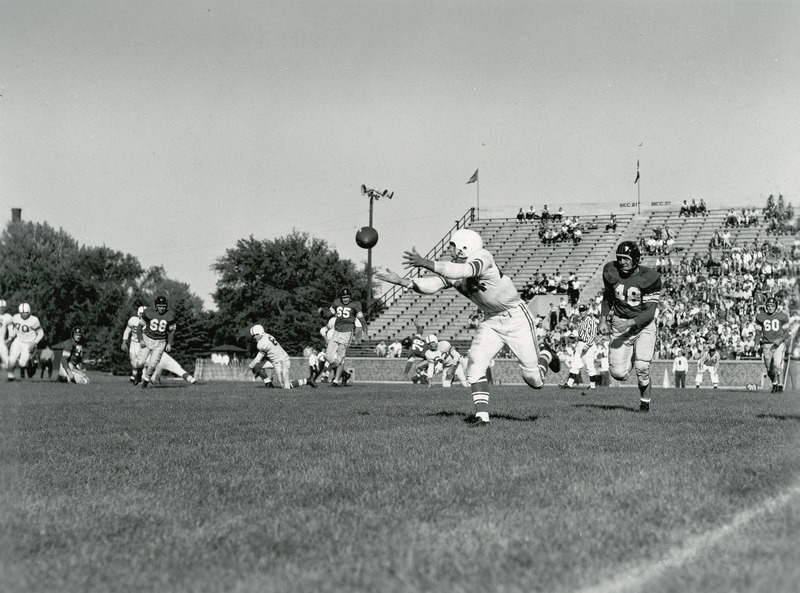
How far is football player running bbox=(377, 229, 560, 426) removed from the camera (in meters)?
10.6

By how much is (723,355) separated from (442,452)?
100ft

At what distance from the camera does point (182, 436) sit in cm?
970

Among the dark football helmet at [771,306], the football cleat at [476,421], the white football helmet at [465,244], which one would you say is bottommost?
the football cleat at [476,421]

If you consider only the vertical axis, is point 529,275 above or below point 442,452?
above

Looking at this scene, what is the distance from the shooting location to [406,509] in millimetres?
5523

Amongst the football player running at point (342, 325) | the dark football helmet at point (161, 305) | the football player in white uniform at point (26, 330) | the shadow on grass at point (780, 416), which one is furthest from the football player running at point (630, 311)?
the football player in white uniform at point (26, 330)

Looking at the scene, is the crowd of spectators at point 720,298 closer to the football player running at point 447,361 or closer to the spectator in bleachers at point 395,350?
the football player running at point 447,361

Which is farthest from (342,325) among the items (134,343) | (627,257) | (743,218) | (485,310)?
(743,218)

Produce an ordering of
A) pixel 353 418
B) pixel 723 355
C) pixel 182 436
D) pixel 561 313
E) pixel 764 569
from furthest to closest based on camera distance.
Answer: pixel 561 313 < pixel 723 355 < pixel 353 418 < pixel 182 436 < pixel 764 569

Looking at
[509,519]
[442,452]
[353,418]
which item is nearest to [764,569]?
[509,519]

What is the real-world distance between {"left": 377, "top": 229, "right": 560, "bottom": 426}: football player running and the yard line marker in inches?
203

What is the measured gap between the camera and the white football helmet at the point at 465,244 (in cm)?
1100

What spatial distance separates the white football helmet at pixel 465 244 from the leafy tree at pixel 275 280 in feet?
216

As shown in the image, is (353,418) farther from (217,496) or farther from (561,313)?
(561,313)
